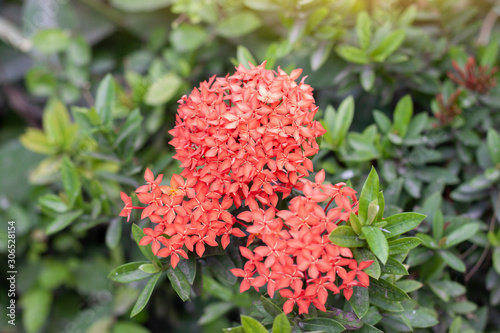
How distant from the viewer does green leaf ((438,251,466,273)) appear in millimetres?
1492

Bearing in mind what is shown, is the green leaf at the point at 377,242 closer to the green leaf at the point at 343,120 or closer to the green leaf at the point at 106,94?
the green leaf at the point at 343,120

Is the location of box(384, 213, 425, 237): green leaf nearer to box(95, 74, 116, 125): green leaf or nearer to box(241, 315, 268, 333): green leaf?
box(241, 315, 268, 333): green leaf

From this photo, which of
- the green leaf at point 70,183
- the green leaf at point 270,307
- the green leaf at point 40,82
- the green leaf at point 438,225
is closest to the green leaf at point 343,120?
the green leaf at point 438,225

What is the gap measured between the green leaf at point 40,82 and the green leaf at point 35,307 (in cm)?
112

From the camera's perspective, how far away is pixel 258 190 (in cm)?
121

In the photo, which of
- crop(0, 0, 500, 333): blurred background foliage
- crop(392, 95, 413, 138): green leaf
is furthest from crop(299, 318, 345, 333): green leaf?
crop(392, 95, 413, 138): green leaf

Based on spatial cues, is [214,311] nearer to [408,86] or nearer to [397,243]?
[397,243]

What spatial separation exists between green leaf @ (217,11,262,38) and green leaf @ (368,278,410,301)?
1333 millimetres

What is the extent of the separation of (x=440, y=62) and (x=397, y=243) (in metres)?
1.21

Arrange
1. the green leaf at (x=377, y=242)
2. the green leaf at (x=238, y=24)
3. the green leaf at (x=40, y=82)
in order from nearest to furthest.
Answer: the green leaf at (x=377, y=242) < the green leaf at (x=238, y=24) < the green leaf at (x=40, y=82)

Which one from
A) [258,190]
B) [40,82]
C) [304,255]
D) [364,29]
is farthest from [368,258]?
[40,82]

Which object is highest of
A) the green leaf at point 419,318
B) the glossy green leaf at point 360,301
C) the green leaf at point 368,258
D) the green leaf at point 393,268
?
the green leaf at point 368,258

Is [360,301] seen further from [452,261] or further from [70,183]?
[70,183]

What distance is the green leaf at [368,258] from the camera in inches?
43.1
